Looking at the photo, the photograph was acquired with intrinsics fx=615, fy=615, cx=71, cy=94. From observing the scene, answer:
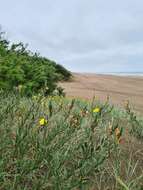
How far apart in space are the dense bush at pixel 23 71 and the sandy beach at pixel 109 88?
310 centimetres

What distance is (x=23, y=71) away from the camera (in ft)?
39.8

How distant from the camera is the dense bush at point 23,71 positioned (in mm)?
11423

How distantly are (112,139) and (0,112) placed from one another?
927 millimetres

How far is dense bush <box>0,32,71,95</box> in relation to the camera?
11.4 meters

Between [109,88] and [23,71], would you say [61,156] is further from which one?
[109,88]

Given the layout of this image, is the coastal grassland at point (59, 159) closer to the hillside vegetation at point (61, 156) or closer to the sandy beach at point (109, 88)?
the hillside vegetation at point (61, 156)

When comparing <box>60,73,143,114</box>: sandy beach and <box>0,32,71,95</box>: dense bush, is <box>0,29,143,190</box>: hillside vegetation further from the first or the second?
<box>60,73,143,114</box>: sandy beach

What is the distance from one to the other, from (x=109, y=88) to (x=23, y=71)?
1027 cm

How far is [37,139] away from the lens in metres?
4.45

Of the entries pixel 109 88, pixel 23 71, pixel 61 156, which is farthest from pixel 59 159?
pixel 109 88

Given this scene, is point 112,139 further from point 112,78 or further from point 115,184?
point 112,78

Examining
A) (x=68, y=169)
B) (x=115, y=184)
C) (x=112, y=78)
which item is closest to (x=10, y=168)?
(x=68, y=169)

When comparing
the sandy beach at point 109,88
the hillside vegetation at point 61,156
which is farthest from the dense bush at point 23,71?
the hillside vegetation at point 61,156

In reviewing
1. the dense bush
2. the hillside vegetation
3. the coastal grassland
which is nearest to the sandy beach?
the dense bush
